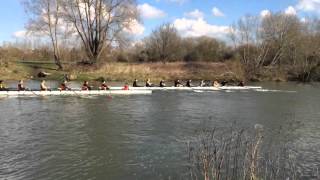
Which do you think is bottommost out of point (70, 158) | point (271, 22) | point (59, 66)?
point (70, 158)

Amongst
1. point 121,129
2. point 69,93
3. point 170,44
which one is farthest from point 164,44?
point 121,129

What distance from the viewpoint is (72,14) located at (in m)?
60.7

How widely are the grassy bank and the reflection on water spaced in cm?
1980

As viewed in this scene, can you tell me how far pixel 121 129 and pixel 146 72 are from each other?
3853cm

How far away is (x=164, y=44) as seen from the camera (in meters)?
82.8

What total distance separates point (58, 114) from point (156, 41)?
57507 mm

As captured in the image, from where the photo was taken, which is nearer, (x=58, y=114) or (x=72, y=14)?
(x=58, y=114)

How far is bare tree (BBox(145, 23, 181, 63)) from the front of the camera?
8144cm

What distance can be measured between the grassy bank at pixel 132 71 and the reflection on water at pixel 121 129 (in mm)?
19797

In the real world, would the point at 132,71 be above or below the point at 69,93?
above

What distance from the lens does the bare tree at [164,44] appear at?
81438 mm

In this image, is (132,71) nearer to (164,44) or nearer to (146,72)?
(146,72)

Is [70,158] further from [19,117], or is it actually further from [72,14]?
[72,14]

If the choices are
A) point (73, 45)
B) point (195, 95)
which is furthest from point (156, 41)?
point (195, 95)
